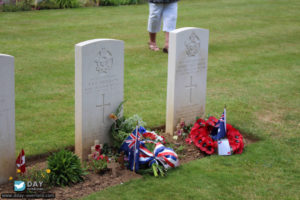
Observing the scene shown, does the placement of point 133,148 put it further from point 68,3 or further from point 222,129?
point 68,3

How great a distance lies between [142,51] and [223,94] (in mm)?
3008

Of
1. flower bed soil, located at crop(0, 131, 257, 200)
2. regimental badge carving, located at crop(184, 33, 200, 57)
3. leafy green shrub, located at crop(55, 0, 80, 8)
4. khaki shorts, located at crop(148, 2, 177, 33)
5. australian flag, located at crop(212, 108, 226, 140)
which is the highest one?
leafy green shrub, located at crop(55, 0, 80, 8)

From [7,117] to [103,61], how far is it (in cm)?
123

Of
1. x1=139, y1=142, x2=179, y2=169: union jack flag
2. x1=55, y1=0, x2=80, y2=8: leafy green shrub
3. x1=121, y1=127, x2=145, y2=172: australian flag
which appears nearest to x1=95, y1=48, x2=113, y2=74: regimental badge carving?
x1=121, y1=127, x2=145, y2=172: australian flag

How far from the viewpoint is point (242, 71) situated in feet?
29.4

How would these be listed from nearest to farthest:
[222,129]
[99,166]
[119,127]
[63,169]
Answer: [63,169]
[99,166]
[119,127]
[222,129]

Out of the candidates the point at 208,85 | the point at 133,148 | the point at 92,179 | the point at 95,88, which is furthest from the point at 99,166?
the point at 208,85

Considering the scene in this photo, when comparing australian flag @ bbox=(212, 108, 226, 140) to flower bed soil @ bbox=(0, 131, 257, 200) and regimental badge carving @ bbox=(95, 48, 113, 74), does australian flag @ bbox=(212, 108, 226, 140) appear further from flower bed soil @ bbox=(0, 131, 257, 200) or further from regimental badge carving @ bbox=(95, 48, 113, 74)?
regimental badge carving @ bbox=(95, 48, 113, 74)

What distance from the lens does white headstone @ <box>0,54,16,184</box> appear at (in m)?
4.17

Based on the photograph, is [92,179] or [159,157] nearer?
[92,179]

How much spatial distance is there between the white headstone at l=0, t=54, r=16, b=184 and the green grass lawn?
72 cm

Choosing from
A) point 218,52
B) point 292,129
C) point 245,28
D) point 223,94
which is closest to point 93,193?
point 292,129

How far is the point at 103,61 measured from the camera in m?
4.92

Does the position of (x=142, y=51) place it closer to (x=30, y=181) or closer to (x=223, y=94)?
(x=223, y=94)
